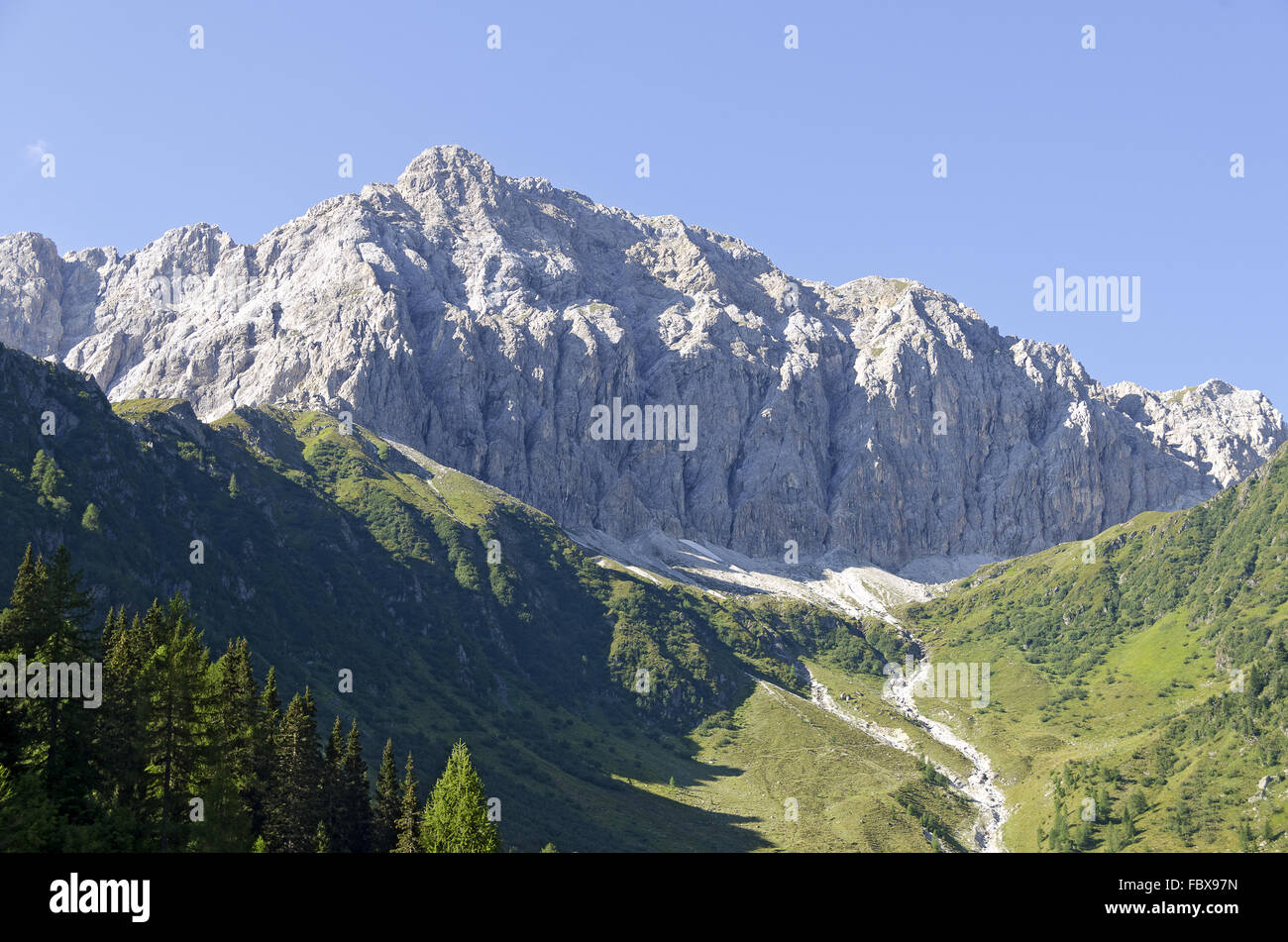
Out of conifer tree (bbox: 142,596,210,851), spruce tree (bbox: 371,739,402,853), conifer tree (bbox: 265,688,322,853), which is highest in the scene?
conifer tree (bbox: 142,596,210,851)

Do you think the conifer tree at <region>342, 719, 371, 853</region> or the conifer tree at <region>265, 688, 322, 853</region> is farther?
the conifer tree at <region>342, 719, 371, 853</region>

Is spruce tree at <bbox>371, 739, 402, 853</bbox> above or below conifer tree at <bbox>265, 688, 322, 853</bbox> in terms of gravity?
below

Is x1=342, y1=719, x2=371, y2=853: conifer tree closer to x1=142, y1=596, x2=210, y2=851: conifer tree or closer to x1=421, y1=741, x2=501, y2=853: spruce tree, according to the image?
x1=421, y1=741, x2=501, y2=853: spruce tree

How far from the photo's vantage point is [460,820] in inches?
4033

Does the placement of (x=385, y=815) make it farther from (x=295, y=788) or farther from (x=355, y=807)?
(x=295, y=788)

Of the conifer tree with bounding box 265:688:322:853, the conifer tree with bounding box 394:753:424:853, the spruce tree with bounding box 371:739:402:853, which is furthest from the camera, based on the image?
the spruce tree with bounding box 371:739:402:853

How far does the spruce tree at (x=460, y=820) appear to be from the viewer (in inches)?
3952

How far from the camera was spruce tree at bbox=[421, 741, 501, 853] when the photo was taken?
10038 centimetres

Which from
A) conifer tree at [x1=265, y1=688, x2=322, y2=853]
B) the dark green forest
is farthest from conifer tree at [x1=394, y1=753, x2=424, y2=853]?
conifer tree at [x1=265, y1=688, x2=322, y2=853]

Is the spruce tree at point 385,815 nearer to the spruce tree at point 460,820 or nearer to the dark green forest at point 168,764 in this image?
the dark green forest at point 168,764
